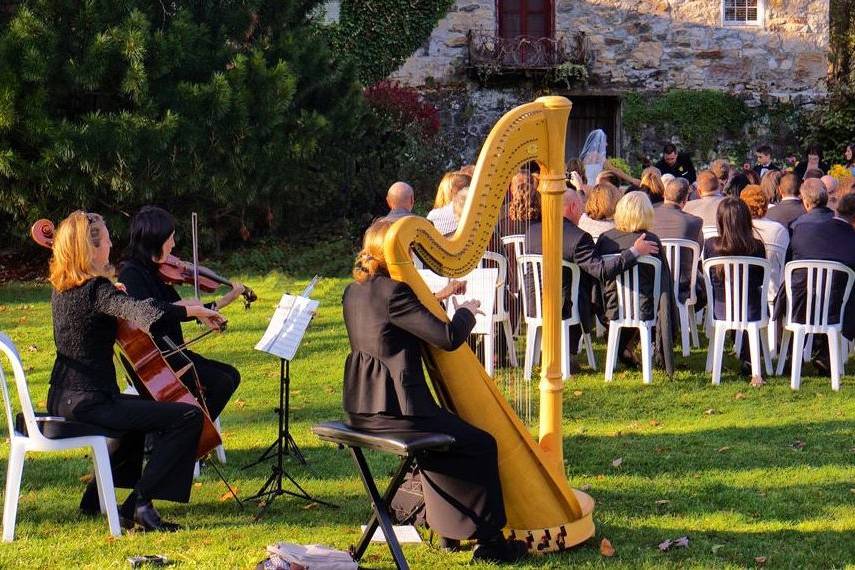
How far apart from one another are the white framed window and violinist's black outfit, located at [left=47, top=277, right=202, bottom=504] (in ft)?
68.6

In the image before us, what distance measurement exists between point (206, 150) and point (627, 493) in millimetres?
10169

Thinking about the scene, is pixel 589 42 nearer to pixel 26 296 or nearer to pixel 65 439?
pixel 26 296

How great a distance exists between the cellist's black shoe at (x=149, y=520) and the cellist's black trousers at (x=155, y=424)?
0.07 m

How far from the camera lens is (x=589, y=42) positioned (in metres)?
24.5

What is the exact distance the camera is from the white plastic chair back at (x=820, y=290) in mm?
9102

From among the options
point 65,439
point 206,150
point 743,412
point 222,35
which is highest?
point 222,35

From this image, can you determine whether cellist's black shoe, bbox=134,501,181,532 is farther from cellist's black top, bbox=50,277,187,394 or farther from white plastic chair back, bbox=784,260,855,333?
white plastic chair back, bbox=784,260,855,333

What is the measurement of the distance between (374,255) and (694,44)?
20.7m

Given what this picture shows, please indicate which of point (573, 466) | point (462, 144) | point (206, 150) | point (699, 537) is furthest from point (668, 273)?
point (462, 144)

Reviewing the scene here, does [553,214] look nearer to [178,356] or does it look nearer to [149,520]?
Answer: [149,520]

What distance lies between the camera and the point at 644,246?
9156 mm

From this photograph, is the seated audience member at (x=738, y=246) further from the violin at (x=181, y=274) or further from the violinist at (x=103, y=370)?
the violinist at (x=103, y=370)

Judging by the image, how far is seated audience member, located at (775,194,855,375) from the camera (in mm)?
9203

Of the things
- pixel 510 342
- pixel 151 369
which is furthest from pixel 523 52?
pixel 151 369
